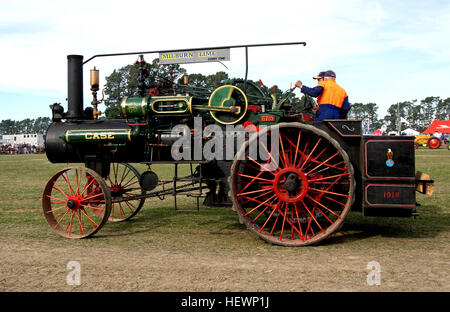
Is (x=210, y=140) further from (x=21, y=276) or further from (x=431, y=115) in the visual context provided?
(x=431, y=115)

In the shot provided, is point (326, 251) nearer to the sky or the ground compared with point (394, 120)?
nearer to the ground

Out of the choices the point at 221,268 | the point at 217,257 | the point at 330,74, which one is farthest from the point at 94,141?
the point at 330,74

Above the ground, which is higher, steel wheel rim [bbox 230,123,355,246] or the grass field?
steel wheel rim [bbox 230,123,355,246]

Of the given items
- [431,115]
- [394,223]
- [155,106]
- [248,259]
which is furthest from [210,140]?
[431,115]

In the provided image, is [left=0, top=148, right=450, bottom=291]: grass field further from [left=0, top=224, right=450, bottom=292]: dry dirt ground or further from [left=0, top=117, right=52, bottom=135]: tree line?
[left=0, top=117, right=52, bottom=135]: tree line

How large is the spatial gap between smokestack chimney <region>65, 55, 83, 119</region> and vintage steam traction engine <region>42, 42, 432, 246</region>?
0.02m

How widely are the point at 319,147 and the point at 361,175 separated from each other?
0.75 metres

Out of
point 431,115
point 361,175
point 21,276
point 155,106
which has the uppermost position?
point 431,115

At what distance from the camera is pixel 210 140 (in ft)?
20.3

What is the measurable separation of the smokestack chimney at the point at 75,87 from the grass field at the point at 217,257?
197 centimetres

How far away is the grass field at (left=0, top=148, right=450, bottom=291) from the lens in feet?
13.3
